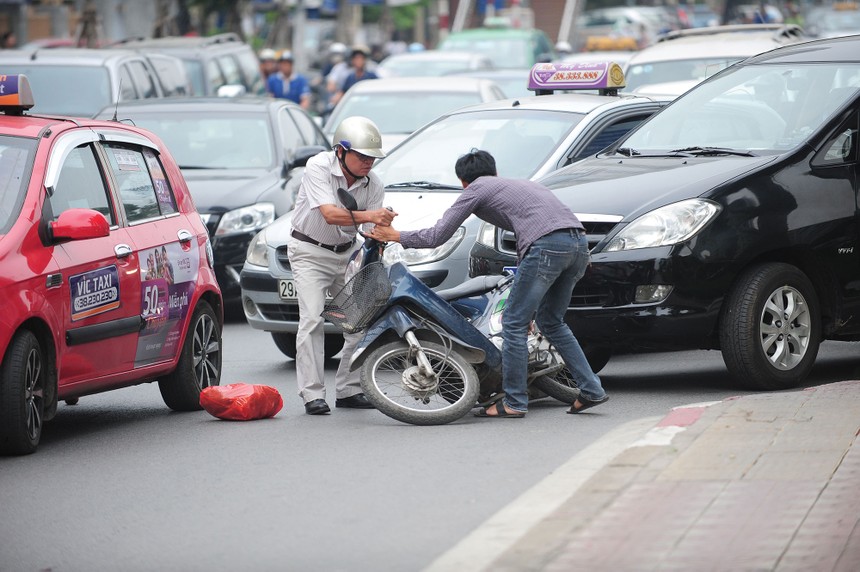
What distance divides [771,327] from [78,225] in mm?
3881

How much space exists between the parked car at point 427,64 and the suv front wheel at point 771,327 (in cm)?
1519

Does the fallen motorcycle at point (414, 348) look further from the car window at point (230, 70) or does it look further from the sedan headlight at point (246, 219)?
the car window at point (230, 70)

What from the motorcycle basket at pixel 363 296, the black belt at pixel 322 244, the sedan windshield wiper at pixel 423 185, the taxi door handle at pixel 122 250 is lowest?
the motorcycle basket at pixel 363 296

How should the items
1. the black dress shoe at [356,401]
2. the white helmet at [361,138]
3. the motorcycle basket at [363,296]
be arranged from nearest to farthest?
the motorcycle basket at [363,296] → the white helmet at [361,138] → the black dress shoe at [356,401]

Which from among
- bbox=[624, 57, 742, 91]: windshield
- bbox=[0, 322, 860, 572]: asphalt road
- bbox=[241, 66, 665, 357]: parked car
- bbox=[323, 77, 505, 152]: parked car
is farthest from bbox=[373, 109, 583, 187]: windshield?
bbox=[624, 57, 742, 91]: windshield

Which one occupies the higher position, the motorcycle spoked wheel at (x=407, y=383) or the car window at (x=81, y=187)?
the car window at (x=81, y=187)

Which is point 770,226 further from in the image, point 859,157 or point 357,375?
point 357,375

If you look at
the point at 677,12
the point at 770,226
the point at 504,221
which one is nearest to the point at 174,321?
the point at 504,221

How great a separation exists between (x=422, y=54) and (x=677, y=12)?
45.2m

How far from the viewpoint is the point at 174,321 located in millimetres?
9023

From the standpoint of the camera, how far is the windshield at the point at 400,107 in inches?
661

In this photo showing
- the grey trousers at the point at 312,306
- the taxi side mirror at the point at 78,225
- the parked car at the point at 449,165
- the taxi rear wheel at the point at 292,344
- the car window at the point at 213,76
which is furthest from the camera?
the car window at the point at 213,76

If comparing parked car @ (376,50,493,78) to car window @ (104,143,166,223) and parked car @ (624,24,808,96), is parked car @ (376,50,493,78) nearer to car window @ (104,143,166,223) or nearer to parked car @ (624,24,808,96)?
parked car @ (624,24,808,96)

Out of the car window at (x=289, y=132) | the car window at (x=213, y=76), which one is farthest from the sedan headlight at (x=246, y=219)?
the car window at (x=213, y=76)
